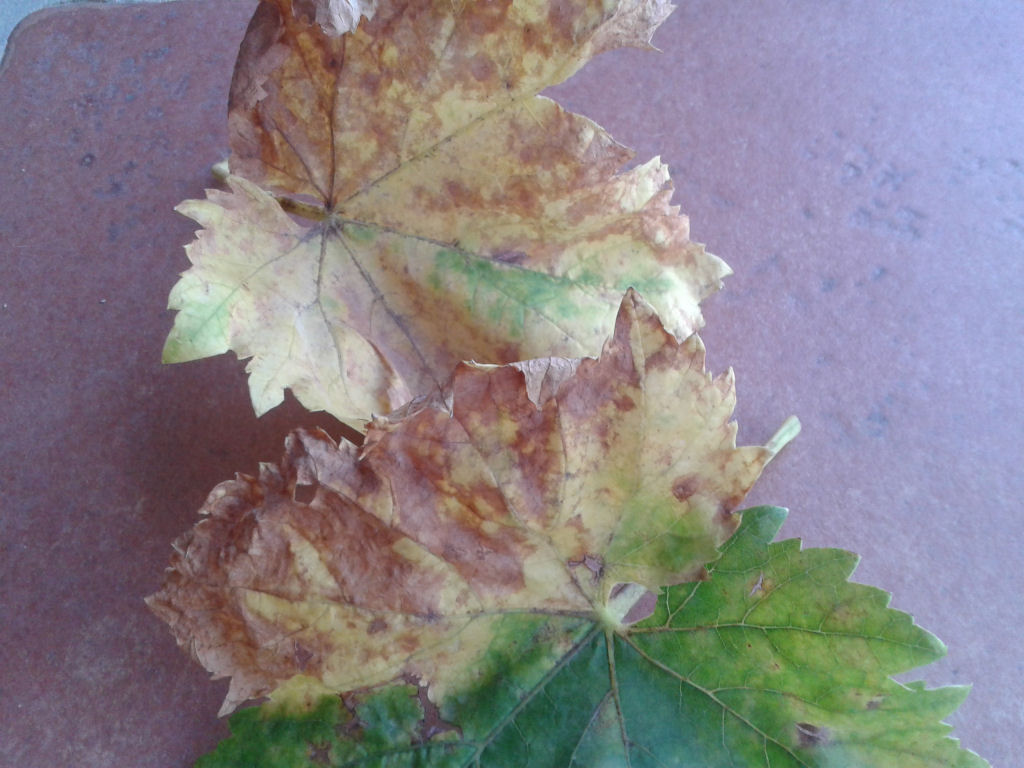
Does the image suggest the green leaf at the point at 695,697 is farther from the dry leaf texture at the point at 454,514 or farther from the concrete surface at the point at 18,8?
the concrete surface at the point at 18,8

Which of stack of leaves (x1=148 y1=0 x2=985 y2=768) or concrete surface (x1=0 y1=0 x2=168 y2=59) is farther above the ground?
Answer: concrete surface (x1=0 y1=0 x2=168 y2=59)

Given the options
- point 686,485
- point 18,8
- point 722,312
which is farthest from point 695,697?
point 18,8

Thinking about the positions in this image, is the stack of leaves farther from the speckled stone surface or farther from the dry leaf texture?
the speckled stone surface

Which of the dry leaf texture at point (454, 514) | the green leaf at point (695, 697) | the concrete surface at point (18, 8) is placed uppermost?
the concrete surface at point (18, 8)

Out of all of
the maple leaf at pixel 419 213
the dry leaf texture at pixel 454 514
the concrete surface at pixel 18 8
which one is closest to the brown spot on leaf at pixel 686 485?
the dry leaf texture at pixel 454 514

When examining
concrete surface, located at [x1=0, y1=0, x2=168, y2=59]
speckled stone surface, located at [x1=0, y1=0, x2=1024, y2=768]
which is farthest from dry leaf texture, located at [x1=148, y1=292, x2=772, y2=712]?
concrete surface, located at [x1=0, y1=0, x2=168, y2=59]

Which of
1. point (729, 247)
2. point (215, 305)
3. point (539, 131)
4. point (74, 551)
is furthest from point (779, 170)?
point (74, 551)

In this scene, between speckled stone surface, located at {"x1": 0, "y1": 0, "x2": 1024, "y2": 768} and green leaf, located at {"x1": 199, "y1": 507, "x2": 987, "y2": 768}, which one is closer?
green leaf, located at {"x1": 199, "y1": 507, "x2": 987, "y2": 768}
